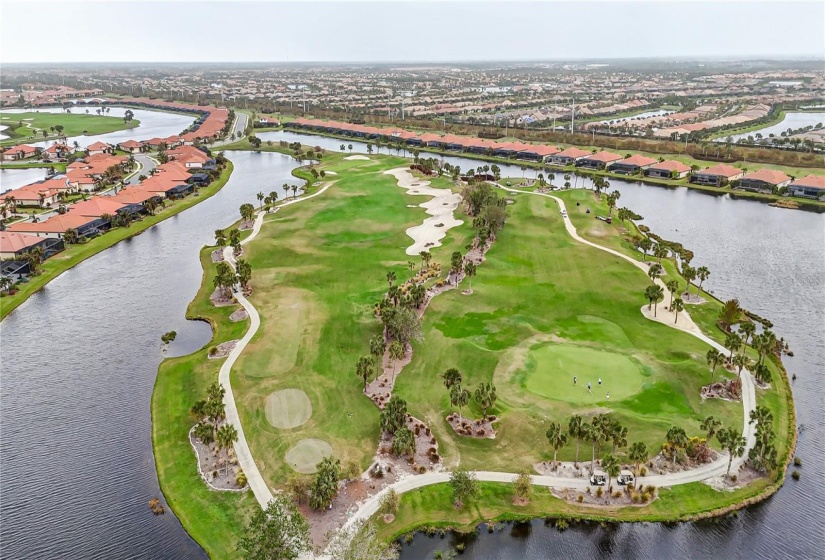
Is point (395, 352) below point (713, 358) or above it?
below

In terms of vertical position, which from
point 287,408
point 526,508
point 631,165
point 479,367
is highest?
point 631,165

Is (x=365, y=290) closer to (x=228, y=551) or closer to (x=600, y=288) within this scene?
(x=600, y=288)

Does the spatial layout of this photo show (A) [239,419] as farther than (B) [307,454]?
Yes

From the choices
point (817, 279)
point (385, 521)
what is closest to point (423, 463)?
point (385, 521)

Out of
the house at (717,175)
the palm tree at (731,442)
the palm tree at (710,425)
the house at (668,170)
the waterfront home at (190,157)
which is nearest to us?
the palm tree at (731,442)

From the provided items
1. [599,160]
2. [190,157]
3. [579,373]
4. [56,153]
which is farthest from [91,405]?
[56,153]

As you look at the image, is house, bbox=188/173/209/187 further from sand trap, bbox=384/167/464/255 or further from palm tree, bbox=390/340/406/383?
palm tree, bbox=390/340/406/383

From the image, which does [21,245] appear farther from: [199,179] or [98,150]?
[98,150]

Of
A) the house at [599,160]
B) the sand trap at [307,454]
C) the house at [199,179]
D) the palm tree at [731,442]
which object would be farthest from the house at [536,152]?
the sand trap at [307,454]

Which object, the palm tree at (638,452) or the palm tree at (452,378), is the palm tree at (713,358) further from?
the palm tree at (452,378)
